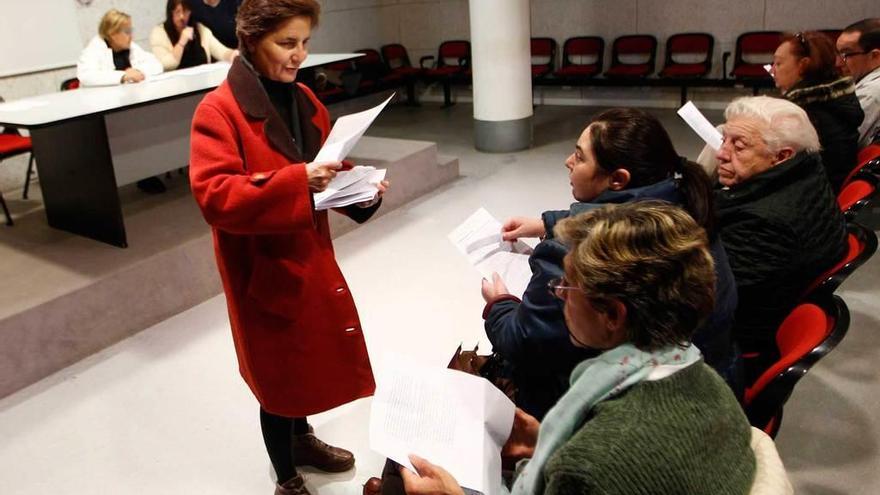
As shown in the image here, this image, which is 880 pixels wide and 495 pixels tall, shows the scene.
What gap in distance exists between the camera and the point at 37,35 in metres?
5.65

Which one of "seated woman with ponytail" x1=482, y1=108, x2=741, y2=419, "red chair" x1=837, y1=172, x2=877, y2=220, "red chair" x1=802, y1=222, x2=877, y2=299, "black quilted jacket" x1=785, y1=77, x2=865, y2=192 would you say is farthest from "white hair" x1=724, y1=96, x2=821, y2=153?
"black quilted jacket" x1=785, y1=77, x2=865, y2=192

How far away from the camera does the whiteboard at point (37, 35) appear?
5457 mm

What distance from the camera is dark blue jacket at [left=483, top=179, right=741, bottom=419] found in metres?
1.47

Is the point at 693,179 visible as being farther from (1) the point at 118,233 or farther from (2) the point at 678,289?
(1) the point at 118,233

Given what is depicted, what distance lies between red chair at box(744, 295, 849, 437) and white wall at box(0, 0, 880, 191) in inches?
226

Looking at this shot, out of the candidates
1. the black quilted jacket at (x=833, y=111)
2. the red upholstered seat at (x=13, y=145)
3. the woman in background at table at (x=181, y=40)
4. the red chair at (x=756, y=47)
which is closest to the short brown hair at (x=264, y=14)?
the black quilted jacket at (x=833, y=111)

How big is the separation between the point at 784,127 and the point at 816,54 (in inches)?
43.8

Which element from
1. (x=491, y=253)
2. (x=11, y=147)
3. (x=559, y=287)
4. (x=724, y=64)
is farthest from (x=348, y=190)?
(x=724, y=64)

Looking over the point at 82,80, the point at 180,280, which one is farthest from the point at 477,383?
the point at 82,80

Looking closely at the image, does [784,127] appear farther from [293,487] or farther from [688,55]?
[688,55]

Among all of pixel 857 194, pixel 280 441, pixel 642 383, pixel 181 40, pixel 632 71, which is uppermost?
pixel 181 40

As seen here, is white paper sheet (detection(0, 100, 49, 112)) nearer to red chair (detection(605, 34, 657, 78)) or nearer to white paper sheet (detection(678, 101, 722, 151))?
white paper sheet (detection(678, 101, 722, 151))

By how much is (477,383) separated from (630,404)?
1.47 ft

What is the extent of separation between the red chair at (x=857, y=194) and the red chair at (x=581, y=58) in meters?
4.94
